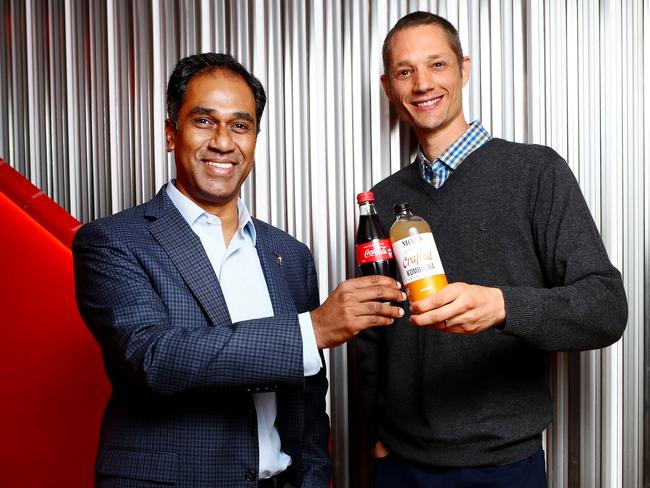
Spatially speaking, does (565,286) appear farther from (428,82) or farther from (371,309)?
(428,82)

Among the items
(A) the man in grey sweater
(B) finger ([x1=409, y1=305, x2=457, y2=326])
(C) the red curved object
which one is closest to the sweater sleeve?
(A) the man in grey sweater

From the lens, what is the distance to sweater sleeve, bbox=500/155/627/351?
1.12 meters

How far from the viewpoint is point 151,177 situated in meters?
2.10

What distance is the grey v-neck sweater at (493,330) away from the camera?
128 centimetres

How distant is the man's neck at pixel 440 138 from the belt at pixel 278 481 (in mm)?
821

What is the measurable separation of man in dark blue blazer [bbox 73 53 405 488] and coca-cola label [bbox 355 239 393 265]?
0.20ft

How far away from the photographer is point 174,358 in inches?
41.5

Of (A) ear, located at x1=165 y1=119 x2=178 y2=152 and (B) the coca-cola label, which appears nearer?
(B) the coca-cola label

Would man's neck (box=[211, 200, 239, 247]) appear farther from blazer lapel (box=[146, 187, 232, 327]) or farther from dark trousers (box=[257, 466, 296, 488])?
dark trousers (box=[257, 466, 296, 488])

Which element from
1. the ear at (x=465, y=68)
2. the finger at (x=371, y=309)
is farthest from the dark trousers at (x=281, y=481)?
the ear at (x=465, y=68)

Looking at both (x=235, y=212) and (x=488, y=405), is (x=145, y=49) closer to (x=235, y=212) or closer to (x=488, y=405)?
(x=235, y=212)

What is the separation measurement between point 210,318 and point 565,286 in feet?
2.29

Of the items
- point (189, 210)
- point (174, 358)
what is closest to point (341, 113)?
point (189, 210)

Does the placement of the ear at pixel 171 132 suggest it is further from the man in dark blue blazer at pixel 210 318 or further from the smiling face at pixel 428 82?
the smiling face at pixel 428 82
